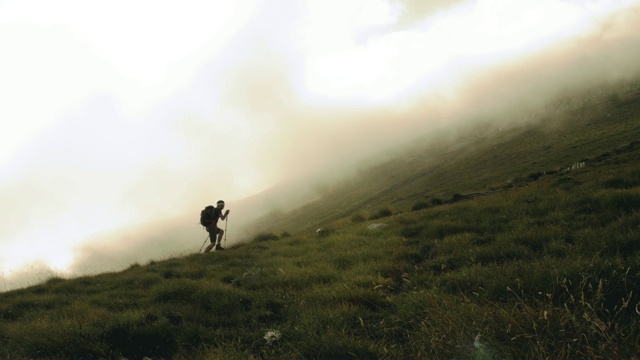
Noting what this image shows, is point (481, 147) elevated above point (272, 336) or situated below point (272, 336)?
below

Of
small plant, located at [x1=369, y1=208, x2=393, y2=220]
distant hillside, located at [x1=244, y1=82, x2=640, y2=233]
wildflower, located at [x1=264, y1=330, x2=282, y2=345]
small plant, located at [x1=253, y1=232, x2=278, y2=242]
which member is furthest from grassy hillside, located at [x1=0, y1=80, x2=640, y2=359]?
distant hillside, located at [x1=244, y1=82, x2=640, y2=233]

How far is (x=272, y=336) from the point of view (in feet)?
20.9

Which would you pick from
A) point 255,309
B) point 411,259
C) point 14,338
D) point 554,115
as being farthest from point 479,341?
point 554,115

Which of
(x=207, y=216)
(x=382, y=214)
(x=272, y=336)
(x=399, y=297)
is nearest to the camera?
(x=272, y=336)

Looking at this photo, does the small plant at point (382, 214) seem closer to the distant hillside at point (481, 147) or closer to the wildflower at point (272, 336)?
the wildflower at point (272, 336)

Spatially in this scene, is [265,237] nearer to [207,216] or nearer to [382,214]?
[207,216]

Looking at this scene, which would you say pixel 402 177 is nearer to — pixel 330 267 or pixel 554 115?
pixel 554 115

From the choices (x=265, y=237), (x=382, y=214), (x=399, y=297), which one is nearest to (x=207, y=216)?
(x=265, y=237)

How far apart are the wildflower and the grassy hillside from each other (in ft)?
0.10

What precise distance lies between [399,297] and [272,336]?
258 cm

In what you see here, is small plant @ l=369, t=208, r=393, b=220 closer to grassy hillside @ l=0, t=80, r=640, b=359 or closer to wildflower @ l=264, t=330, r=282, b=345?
grassy hillside @ l=0, t=80, r=640, b=359

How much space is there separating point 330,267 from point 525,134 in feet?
437

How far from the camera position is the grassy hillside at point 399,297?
4.38 meters

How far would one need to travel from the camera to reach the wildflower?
6.22m
